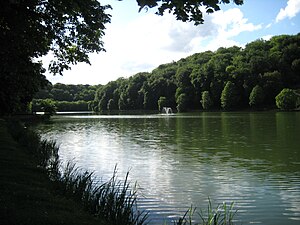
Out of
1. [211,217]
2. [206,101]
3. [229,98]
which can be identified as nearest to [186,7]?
[211,217]

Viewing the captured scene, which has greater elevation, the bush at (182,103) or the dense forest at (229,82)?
the dense forest at (229,82)

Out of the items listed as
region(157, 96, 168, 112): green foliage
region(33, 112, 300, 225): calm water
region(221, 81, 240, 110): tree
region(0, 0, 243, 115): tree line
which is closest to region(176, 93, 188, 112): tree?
region(157, 96, 168, 112): green foliage

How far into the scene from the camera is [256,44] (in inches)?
5517

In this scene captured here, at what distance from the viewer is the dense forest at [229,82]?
346ft

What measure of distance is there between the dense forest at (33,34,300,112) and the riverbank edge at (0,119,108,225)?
92568 mm

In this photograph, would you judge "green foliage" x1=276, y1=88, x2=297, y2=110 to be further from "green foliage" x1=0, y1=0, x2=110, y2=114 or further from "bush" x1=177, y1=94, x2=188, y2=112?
"green foliage" x1=0, y1=0, x2=110, y2=114

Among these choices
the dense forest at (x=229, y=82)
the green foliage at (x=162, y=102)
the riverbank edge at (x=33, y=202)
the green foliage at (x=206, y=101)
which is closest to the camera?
the riverbank edge at (x=33, y=202)

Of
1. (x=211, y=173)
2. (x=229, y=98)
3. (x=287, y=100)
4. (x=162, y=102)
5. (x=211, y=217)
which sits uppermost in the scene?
(x=162, y=102)

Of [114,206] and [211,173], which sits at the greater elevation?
[114,206]

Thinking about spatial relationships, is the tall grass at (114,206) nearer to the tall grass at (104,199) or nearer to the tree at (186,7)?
the tall grass at (104,199)

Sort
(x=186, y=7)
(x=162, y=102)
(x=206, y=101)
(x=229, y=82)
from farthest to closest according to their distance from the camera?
(x=162, y=102) → (x=206, y=101) → (x=229, y=82) → (x=186, y=7)

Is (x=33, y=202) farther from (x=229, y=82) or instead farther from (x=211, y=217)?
(x=229, y=82)

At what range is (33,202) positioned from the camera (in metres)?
7.89

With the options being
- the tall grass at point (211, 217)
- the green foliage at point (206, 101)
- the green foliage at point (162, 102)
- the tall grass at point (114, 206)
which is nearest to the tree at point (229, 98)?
the green foliage at point (206, 101)
